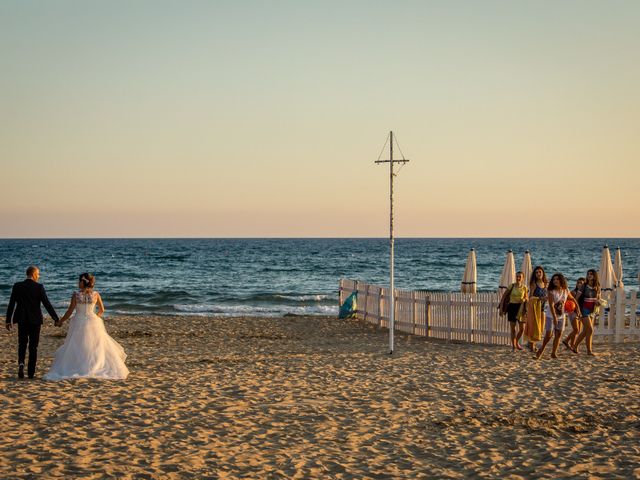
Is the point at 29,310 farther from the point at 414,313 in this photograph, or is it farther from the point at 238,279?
the point at 238,279

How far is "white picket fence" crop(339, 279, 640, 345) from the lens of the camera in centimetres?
1828

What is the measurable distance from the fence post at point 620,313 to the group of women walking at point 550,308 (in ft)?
5.53

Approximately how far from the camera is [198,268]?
255 ft

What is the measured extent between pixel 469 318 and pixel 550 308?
3.55 m

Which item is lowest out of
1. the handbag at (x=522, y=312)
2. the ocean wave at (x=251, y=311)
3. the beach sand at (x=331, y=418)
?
the ocean wave at (x=251, y=311)

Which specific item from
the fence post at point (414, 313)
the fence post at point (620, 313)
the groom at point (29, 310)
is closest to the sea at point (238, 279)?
the fence post at point (414, 313)

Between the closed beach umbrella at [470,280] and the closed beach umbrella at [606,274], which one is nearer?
the closed beach umbrella at [470,280]

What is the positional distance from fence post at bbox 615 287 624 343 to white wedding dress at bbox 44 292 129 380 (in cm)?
1206

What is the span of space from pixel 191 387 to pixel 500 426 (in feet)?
16.3

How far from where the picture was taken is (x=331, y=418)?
32.6 feet

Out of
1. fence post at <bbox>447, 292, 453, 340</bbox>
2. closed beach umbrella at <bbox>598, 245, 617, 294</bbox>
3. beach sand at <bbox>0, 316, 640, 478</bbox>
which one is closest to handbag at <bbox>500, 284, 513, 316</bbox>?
beach sand at <bbox>0, 316, 640, 478</bbox>

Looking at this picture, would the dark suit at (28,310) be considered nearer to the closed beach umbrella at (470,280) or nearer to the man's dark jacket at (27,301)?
the man's dark jacket at (27,301)

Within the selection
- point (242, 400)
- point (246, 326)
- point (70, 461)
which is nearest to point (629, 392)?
point (242, 400)

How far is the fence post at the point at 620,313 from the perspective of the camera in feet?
60.8
